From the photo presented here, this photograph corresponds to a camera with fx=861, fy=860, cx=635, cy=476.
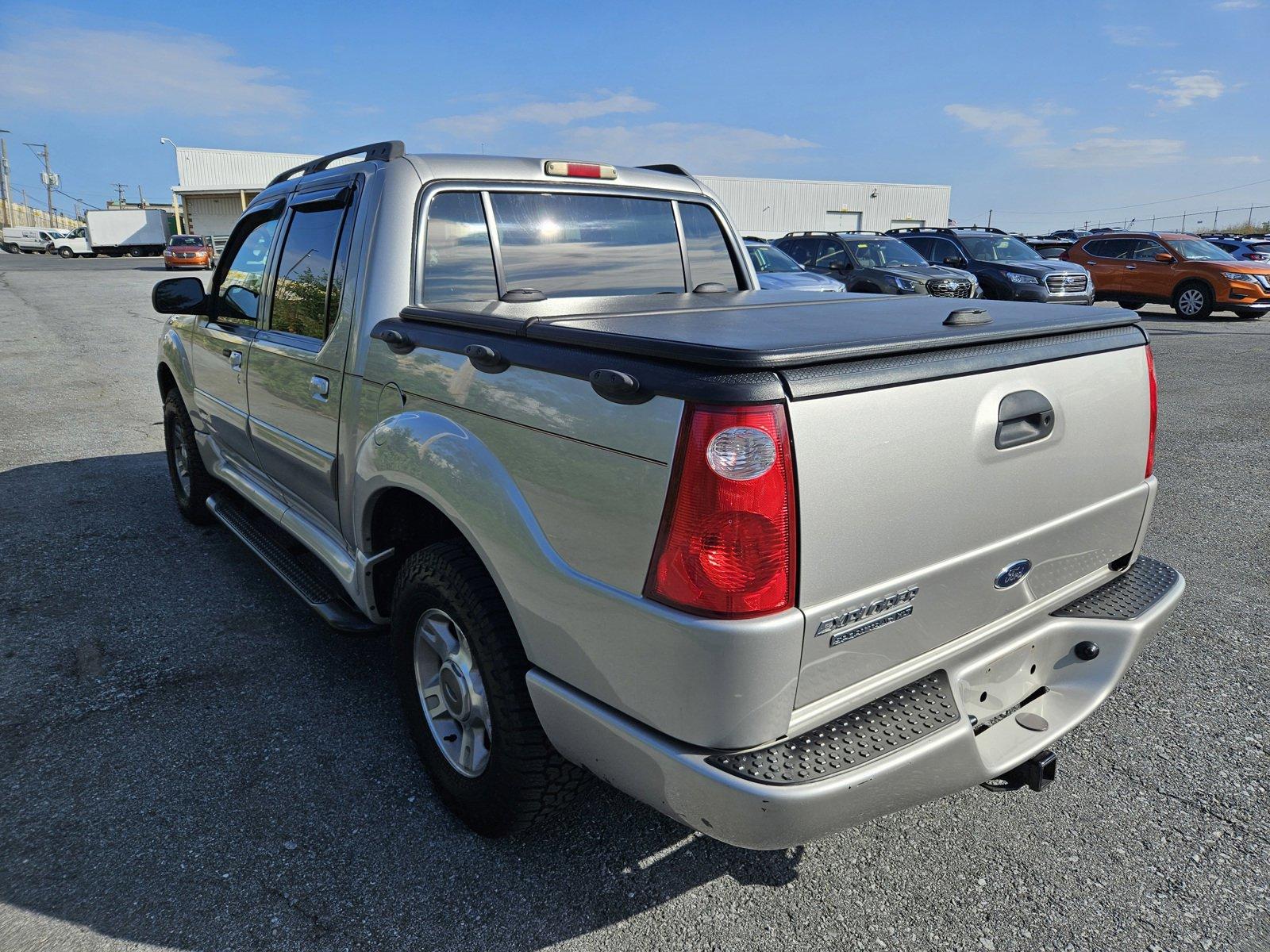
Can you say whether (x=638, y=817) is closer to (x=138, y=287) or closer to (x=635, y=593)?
(x=635, y=593)

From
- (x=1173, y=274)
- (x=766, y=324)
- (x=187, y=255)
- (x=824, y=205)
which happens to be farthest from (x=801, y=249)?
(x=824, y=205)

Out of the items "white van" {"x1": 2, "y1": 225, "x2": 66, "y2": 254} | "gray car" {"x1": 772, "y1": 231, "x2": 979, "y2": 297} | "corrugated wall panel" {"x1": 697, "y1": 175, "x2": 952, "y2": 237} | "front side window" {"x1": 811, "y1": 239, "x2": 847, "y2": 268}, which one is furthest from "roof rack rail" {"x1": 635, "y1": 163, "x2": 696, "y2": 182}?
"white van" {"x1": 2, "y1": 225, "x2": 66, "y2": 254}

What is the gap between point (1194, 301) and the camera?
17.7 m

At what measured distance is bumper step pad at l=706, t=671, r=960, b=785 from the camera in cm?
180

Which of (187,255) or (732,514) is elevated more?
(187,255)

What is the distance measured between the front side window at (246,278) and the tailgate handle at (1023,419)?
3095 millimetres

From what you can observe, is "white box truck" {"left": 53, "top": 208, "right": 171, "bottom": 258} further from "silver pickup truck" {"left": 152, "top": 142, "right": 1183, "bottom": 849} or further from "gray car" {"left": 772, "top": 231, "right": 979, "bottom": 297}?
"silver pickup truck" {"left": 152, "top": 142, "right": 1183, "bottom": 849}

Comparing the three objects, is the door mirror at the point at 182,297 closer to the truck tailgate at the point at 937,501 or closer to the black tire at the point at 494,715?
the black tire at the point at 494,715

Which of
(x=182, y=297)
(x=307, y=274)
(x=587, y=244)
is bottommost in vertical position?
(x=182, y=297)

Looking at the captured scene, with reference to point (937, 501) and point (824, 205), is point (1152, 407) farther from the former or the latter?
point (824, 205)

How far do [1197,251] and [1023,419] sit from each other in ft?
64.2

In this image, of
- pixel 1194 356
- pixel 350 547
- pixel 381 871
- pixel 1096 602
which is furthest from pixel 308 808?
pixel 1194 356

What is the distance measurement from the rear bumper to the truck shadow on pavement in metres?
0.56

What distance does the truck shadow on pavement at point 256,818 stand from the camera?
7.52ft
